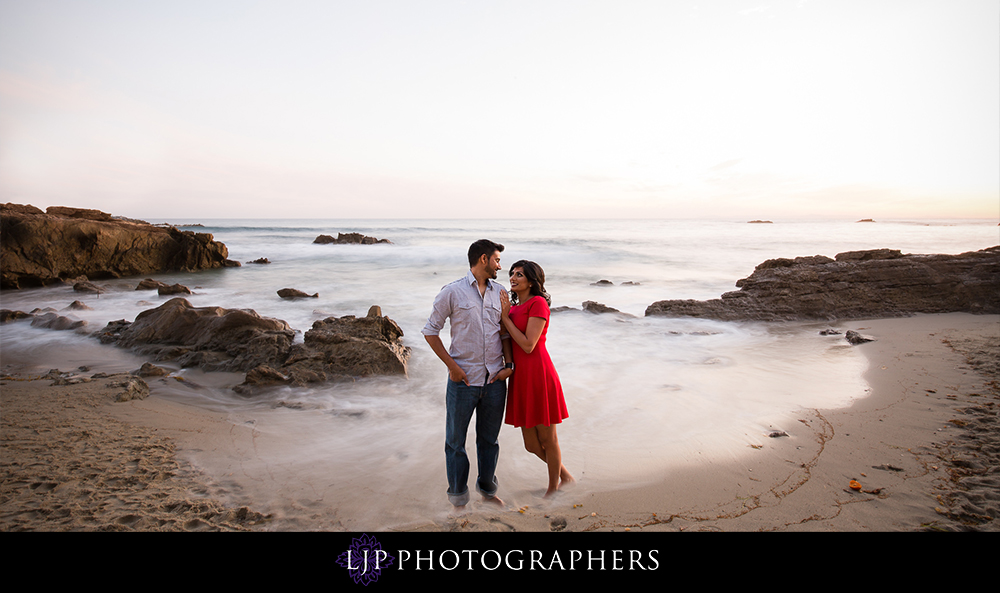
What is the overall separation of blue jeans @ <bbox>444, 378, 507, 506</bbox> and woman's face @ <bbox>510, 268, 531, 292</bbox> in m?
0.75

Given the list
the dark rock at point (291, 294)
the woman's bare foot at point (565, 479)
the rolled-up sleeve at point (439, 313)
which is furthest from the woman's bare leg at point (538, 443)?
the dark rock at point (291, 294)

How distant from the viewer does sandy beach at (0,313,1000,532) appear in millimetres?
3309

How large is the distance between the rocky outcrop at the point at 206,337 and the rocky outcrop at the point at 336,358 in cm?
44

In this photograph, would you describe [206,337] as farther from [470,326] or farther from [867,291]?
[867,291]

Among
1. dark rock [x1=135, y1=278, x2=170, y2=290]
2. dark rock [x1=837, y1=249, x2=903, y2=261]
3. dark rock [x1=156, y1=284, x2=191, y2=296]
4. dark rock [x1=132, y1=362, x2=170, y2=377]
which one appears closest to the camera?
dark rock [x1=132, y1=362, x2=170, y2=377]

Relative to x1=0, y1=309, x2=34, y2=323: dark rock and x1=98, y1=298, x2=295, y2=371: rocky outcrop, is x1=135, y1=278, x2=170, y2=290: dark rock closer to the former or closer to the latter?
x1=0, y1=309, x2=34, y2=323: dark rock

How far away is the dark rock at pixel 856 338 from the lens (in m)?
8.66

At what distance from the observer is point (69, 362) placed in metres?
7.70

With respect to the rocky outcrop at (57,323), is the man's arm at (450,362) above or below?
above

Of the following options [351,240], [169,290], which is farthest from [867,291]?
[351,240]

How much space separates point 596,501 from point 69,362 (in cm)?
874

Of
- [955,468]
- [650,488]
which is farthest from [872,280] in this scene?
[650,488]

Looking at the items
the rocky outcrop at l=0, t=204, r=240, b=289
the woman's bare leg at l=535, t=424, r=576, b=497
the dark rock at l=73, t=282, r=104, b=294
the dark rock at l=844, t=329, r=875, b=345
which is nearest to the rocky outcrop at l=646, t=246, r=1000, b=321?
the dark rock at l=844, t=329, r=875, b=345

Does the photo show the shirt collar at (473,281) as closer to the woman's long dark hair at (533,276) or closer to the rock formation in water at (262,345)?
the woman's long dark hair at (533,276)
